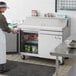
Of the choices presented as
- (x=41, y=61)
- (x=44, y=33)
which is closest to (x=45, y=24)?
(x=44, y=33)

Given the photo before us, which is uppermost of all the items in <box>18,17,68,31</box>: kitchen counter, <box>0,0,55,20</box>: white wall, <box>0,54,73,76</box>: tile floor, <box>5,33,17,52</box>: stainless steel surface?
<box>0,0,55,20</box>: white wall

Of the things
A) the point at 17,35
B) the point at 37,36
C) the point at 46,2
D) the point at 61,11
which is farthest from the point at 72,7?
the point at 17,35

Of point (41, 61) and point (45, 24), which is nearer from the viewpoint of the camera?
point (45, 24)

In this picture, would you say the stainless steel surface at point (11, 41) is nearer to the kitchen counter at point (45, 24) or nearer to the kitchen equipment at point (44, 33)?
the kitchen equipment at point (44, 33)

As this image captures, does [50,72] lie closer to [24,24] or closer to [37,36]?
[37,36]

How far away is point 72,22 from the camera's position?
15.4ft

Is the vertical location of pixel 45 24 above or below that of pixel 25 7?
below

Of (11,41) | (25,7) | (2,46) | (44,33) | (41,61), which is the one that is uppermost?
(25,7)

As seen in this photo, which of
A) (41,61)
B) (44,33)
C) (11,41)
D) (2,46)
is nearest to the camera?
(2,46)

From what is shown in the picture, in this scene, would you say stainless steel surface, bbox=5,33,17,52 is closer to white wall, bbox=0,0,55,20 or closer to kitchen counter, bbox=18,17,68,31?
white wall, bbox=0,0,55,20

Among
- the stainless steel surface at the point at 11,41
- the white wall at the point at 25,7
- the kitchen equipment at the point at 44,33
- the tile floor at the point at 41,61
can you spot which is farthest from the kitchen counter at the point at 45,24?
the tile floor at the point at 41,61

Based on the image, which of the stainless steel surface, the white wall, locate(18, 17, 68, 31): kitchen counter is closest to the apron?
locate(18, 17, 68, 31): kitchen counter

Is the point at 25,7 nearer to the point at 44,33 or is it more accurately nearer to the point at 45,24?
the point at 45,24

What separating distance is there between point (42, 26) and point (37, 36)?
284 mm
